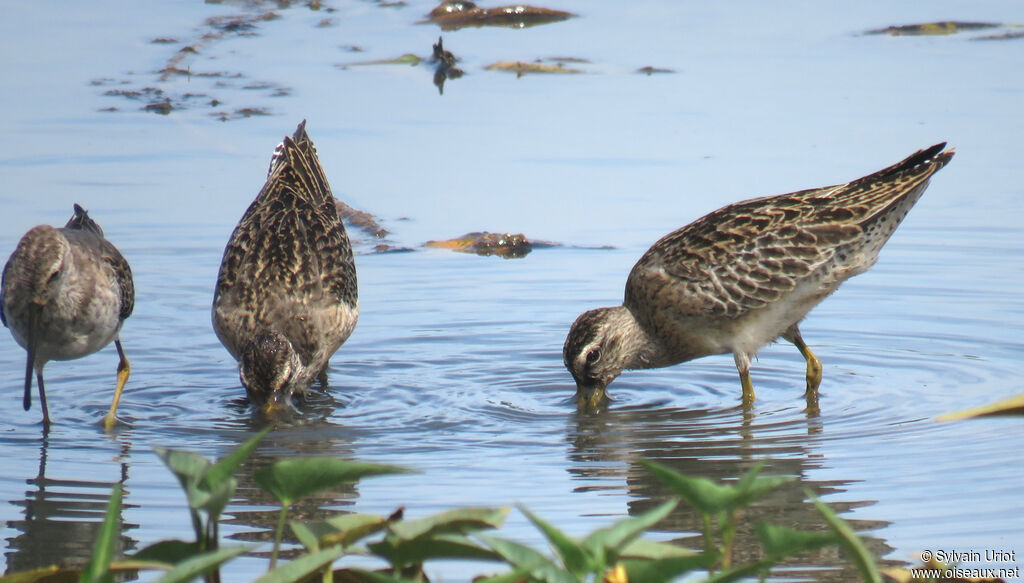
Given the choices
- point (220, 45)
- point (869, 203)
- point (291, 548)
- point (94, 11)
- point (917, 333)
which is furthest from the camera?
point (94, 11)

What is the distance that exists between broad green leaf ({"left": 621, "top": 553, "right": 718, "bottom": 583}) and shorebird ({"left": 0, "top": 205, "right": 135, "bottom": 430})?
4806mm

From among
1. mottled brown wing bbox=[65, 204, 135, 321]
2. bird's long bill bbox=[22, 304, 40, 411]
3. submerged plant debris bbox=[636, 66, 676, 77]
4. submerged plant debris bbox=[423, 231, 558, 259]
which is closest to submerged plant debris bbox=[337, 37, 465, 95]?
submerged plant debris bbox=[636, 66, 676, 77]

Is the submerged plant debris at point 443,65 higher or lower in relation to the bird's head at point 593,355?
higher

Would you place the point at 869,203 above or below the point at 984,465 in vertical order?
above

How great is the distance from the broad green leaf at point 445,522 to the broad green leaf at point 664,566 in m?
0.31

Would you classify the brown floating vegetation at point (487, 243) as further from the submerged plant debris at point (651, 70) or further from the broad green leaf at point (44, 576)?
the broad green leaf at point (44, 576)

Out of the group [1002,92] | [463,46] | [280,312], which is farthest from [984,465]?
[463,46]

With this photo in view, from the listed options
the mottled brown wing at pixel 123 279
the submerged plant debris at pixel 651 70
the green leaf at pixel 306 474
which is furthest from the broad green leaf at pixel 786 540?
the submerged plant debris at pixel 651 70

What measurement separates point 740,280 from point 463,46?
755 cm

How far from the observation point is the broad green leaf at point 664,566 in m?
3.15

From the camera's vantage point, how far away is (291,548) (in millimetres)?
5426

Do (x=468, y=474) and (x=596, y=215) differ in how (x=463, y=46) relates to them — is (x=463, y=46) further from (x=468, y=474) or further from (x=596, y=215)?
(x=468, y=474)

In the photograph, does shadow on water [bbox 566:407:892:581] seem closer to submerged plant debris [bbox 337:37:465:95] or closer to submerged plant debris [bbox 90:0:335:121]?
submerged plant debris [bbox 90:0:335:121]

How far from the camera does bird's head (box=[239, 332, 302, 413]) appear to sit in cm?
787
